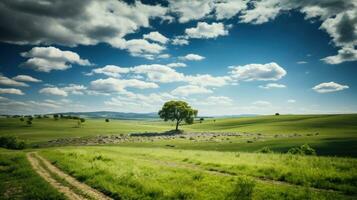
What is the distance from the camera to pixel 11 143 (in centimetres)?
6141

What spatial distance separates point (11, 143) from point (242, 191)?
219ft

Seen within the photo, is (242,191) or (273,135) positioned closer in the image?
(242,191)

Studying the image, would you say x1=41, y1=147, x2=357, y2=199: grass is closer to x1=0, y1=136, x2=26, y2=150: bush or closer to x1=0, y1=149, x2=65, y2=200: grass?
x1=0, y1=149, x2=65, y2=200: grass

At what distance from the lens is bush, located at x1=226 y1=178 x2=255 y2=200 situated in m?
13.2

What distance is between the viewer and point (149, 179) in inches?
693

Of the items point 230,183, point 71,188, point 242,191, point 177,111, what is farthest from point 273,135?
point 71,188

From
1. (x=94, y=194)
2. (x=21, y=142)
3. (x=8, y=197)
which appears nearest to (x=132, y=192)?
(x=94, y=194)

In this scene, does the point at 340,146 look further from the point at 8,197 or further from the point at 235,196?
the point at 8,197

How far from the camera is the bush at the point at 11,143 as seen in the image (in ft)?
200

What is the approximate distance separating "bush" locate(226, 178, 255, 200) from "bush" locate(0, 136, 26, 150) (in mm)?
63940

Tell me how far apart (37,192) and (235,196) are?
12577mm

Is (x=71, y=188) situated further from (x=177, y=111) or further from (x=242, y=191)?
(x=177, y=111)

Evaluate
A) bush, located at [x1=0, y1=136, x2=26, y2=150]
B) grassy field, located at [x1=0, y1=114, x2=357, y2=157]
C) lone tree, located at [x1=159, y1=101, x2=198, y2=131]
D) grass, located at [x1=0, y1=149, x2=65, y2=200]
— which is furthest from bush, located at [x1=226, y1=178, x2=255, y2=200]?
lone tree, located at [x1=159, y1=101, x2=198, y2=131]

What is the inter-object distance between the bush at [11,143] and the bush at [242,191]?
210 feet
